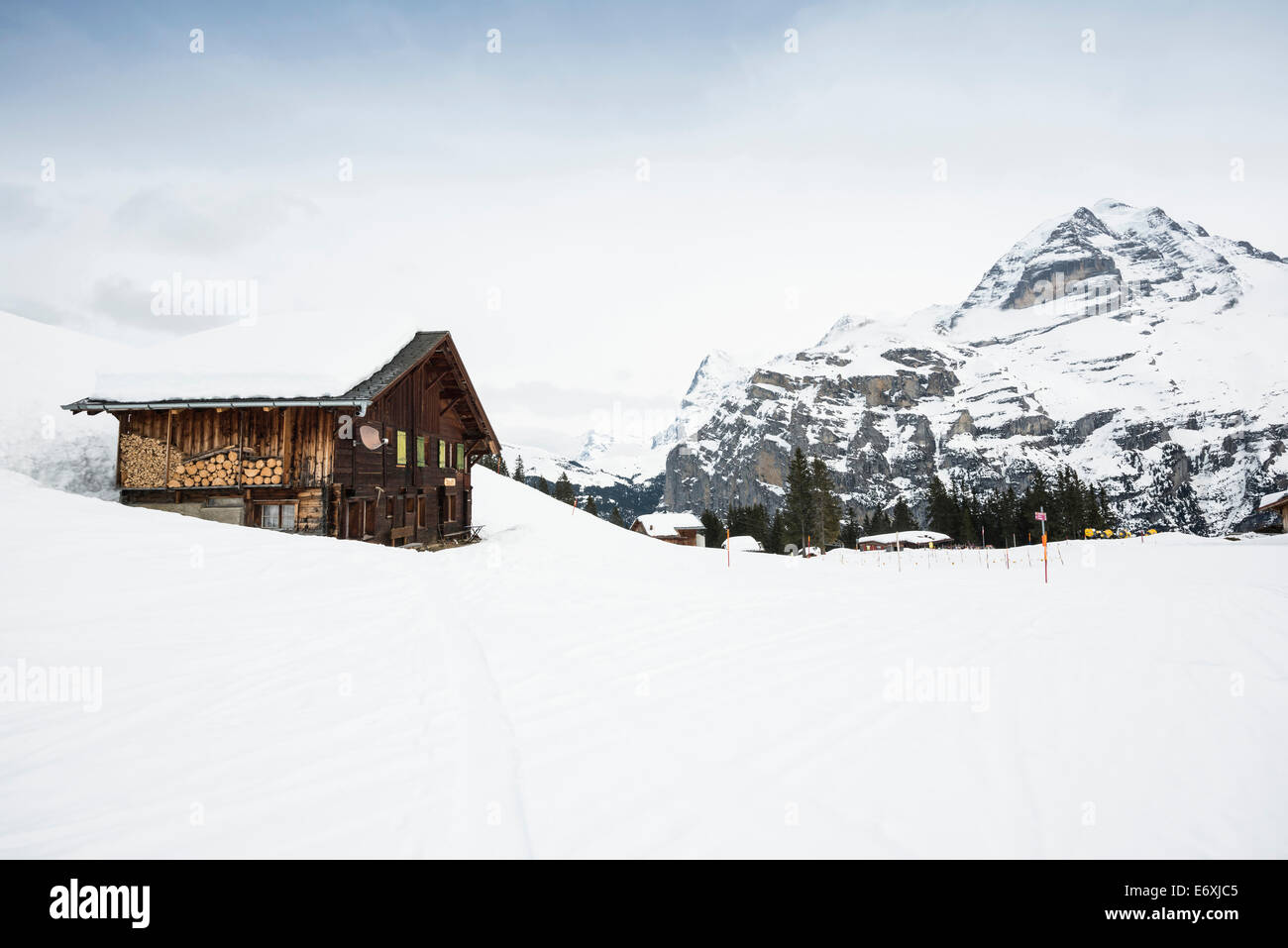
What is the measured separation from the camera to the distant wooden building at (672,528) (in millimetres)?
73188

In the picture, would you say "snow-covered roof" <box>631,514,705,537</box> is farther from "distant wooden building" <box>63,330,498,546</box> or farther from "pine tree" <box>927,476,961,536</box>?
"distant wooden building" <box>63,330,498,546</box>

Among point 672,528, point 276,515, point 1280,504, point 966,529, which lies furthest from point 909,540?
point 276,515

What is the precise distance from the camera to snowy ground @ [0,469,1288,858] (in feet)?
13.1

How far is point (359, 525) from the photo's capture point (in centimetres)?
2077

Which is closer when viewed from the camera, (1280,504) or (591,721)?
(591,721)

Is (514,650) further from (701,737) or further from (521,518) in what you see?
(521,518)

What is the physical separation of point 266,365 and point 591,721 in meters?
19.7

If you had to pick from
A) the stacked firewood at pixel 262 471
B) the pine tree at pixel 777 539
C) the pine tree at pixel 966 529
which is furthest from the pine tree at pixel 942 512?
the stacked firewood at pixel 262 471

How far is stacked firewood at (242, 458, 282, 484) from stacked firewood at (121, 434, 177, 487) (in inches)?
100

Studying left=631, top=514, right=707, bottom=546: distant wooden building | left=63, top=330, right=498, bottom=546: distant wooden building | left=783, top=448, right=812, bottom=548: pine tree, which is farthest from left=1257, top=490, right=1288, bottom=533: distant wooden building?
left=63, top=330, right=498, bottom=546: distant wooden building

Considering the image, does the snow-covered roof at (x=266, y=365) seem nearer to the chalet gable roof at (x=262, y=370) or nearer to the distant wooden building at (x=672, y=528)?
the chalet gable roof at (x=262, y=370)

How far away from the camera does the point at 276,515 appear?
19.7 meters

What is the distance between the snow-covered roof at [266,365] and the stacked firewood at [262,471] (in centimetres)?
210

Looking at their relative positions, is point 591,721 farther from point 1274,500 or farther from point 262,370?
point 1274,500
